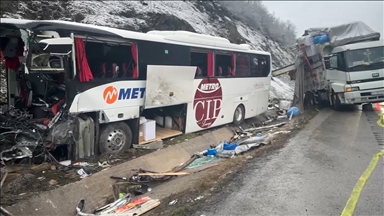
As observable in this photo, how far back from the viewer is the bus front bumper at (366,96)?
1481 cm

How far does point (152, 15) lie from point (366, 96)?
1314 centimetres

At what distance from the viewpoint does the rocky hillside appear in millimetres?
16656

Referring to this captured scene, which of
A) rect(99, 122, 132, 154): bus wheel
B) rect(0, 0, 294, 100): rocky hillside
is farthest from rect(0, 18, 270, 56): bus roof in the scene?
rect(0, 0, 294, 100): rocky hillside

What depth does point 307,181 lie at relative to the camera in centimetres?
655

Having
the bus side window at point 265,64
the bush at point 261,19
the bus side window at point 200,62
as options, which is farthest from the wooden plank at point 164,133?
the bush at point 261,19

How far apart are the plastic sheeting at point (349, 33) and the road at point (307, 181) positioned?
6.13 meters

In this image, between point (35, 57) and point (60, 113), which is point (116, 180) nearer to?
point (60, 113)

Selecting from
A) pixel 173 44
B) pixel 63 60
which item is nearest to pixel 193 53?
pixel 173 44

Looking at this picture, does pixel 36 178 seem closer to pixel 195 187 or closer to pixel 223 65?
pixel 195 187

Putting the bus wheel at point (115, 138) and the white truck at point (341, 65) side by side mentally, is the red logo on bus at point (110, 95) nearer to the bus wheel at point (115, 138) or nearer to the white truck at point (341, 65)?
the bus wheel at point (115, 138)

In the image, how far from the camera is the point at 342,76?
50.0 ft

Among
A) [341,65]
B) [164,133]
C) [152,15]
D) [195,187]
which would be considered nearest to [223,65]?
[164,133]

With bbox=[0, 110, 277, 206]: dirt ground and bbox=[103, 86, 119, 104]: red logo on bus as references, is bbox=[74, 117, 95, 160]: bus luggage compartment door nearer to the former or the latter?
bbox=[0, 110, 277, 206]: dirt ground

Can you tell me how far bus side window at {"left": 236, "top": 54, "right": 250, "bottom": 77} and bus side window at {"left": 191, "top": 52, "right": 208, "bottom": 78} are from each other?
1.99 m
